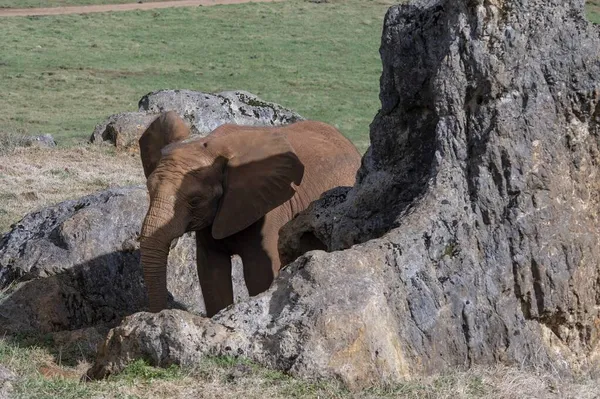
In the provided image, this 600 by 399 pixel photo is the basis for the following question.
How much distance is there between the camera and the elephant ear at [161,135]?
10727mm

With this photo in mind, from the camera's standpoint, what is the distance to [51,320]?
10992 millimetres

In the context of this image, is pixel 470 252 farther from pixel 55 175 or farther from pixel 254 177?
pixel 55 175

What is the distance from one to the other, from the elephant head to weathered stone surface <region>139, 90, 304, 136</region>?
10.2 meters

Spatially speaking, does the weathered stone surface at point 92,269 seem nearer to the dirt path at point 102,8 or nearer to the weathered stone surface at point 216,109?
the weathered stone surface at point 216,109

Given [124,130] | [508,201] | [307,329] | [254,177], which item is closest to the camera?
[307,329]

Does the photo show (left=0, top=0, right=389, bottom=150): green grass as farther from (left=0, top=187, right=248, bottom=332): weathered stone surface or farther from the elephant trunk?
the elephant trunk

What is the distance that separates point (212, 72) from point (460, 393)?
98.2 ft

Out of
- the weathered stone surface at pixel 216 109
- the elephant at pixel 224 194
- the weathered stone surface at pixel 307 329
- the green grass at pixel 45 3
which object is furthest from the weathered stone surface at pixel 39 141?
the green grass at pixel 45 3

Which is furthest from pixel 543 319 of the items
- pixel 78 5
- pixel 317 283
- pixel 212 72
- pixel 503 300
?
pixel 78 5

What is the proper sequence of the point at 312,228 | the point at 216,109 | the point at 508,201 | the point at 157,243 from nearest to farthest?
the point at 508,201, the point at 312,228, the point at 157,243, the point at 216,109

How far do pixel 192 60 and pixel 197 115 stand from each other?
1753 cm

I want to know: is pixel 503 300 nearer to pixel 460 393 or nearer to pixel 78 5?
pixel 460 393

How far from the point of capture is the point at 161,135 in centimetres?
1087

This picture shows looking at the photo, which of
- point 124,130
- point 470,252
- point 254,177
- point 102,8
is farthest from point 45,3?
point 470,252
